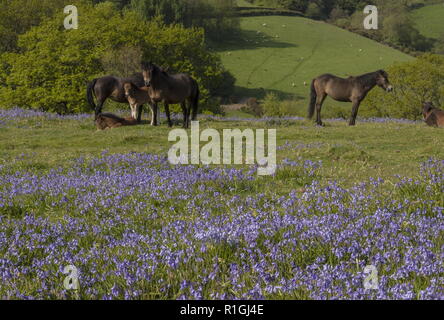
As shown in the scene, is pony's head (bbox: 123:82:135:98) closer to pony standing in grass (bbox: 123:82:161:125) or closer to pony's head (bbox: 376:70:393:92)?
pony standing in grass (bbox: 123:82:161:125)

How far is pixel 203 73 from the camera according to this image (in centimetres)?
5178

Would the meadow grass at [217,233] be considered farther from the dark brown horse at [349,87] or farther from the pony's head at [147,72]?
the dark brown horse at [349,87]

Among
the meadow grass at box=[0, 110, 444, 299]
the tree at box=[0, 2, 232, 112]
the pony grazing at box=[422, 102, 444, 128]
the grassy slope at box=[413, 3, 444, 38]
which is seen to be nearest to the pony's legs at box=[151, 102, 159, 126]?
the meadow grass at box=[0, 110, 444, 299]

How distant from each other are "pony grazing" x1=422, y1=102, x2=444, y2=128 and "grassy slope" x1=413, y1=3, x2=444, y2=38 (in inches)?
4564

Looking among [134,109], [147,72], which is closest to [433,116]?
[147,72]

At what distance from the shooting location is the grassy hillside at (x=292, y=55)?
90050 millimetres

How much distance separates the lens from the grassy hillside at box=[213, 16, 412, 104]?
295 ft

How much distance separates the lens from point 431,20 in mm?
136750

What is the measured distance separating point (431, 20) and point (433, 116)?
13018 centimetres

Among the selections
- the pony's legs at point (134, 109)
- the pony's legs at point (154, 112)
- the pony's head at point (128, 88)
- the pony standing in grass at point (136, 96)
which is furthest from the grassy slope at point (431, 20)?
the pony's head at point (128, 88)

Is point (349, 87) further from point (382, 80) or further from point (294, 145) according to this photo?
point (294, 145)

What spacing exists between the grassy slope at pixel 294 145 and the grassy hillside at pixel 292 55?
62.3 metres
